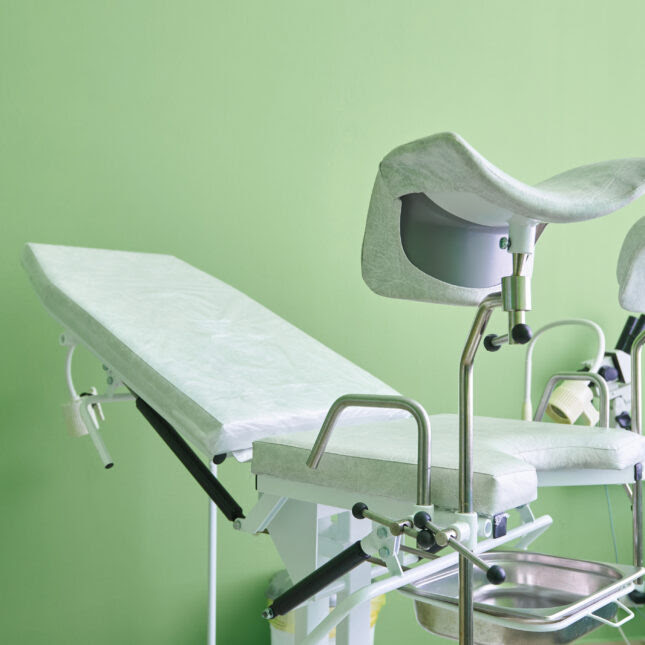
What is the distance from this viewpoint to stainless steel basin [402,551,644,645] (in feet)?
3.60

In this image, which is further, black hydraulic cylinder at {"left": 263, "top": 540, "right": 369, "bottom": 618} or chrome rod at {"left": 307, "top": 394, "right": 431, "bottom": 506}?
black hydraulic cylinder at {"left": 263, "top": 540, "right": 369, "bottom": 618}

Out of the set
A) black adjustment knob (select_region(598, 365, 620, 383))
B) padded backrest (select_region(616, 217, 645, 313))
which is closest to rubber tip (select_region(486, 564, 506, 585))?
padded backrest (select_region(616, 217, 645, 313))

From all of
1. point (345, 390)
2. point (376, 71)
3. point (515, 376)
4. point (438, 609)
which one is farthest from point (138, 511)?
point (376, 71)

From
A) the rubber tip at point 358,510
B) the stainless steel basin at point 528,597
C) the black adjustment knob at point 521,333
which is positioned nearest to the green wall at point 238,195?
the stainless steel basin at point 528,597

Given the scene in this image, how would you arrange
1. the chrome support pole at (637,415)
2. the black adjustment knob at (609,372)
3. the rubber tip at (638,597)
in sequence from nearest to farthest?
the chrome support pole at (637,415), the rubber tip at (638,597), the black adjustment knob at (609,372)

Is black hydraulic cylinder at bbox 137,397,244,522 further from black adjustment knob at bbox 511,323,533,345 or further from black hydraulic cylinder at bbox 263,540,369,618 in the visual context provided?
black adjustment knob at bbox 511,323,533,345

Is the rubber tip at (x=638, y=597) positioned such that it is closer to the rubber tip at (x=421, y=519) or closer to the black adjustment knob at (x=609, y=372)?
the rubber tip at (x=421, y=519)

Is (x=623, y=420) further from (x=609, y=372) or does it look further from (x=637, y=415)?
(x=637, y=415)

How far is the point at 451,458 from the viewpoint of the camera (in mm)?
1056

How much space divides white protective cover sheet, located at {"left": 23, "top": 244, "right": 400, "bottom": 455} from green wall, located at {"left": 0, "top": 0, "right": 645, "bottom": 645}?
15.7 inches

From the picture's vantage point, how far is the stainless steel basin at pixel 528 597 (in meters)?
1.10

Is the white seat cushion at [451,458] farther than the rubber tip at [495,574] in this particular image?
Yes

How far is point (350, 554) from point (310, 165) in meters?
1.72

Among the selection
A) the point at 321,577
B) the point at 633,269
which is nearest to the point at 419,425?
the point at 321,577
